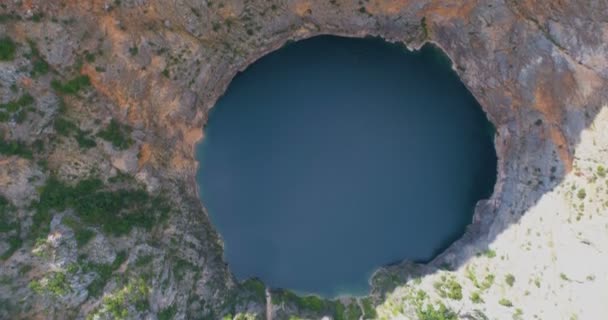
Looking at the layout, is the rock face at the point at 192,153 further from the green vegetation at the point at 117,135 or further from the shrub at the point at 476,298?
the shrub at the point at 476,298

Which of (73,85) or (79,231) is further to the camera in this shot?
(73,85)

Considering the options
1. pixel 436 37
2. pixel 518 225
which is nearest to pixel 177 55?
pixel 436 37

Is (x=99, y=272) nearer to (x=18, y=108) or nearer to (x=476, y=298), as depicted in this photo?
(x=18, y=108)

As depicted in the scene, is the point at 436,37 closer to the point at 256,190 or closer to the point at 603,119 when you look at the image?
the point at 603,119

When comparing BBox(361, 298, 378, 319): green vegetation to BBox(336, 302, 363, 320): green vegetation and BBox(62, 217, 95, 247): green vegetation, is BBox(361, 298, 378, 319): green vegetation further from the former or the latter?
BBox(62, 217, 95, 247): green vegetation

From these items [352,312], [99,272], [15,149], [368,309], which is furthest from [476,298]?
[15,149]
